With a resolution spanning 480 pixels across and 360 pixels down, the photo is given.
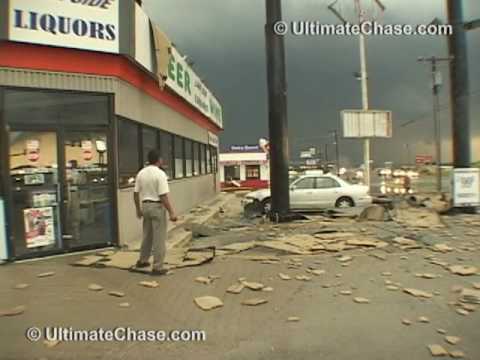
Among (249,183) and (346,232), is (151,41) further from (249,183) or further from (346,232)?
(249,183)

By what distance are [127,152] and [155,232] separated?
389 centimetres

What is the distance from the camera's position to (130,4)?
411 inches

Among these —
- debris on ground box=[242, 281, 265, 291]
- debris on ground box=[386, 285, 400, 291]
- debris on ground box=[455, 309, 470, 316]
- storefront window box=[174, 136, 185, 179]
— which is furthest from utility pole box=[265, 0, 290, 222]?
debris on ground box=[455, 309, 470, 316]

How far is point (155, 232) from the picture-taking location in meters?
8.04

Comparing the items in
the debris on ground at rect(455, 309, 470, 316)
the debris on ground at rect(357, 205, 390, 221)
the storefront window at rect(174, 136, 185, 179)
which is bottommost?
the debris on ground at rect(455, 309, 470, 316)

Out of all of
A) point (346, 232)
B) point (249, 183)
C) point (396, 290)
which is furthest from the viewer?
point (249, 183)

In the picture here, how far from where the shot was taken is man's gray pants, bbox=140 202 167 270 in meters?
7.93

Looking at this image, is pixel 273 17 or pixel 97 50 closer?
pixel 97 50

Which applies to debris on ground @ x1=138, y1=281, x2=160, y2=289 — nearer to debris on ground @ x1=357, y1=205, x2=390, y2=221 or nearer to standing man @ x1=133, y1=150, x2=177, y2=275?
standing man @ x1=133, y1=150, x2=177, y2=275

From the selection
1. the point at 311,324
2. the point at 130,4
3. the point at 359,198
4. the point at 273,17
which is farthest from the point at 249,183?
the point at 311,324

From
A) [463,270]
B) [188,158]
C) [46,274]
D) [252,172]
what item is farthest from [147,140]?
[252,172]

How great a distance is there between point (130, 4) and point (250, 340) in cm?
753

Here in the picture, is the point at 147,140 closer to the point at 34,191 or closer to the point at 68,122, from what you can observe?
the point at 68,122

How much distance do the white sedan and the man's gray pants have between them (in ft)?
40.5
